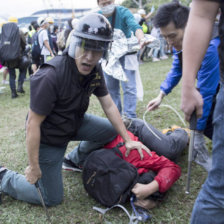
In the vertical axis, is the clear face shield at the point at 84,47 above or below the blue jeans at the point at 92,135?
above

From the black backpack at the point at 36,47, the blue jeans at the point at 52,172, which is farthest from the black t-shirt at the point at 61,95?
the black backpack at the point at 36,47

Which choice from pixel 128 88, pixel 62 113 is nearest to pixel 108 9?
pixel 128 88

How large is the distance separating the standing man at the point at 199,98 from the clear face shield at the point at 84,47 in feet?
2.89

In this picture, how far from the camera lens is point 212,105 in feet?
7.68

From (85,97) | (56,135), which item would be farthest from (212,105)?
(56,135)

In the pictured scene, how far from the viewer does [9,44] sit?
5.83 metres

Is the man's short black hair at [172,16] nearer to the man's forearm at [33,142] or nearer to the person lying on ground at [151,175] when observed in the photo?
the person lying on ground at [151,175]

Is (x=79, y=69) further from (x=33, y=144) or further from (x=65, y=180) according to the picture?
(x=65, y=180)

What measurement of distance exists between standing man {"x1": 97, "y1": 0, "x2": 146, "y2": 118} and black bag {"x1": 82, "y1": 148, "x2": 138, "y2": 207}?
1572mm

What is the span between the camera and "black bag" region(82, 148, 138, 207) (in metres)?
2.12

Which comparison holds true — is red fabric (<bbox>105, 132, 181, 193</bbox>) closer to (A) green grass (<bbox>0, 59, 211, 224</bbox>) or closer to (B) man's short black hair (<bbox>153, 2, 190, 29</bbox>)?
(A) green grass (<bbox>0, 59, 211, 224</bbox>)

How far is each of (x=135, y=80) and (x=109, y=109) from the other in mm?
1480

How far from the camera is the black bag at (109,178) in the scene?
83.3 inches

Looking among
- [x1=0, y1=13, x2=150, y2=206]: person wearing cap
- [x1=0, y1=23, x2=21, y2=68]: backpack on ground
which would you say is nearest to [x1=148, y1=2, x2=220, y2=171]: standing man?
[x1=0, y1=13, x2=150, y2=206]: person wearing cap
